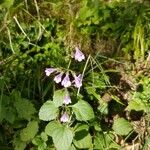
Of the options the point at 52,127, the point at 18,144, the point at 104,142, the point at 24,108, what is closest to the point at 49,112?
the point at 52,127

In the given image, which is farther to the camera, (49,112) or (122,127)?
(122,127)

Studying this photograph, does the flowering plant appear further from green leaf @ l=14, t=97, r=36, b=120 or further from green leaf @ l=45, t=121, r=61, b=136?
green leaf @ l=14, t=97, r=36, b=120

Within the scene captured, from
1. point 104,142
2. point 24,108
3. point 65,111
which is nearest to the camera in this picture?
point 65,111

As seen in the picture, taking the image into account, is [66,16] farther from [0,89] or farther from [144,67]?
[0,89]

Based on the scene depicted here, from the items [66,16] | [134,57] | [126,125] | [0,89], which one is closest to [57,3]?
[66,16]

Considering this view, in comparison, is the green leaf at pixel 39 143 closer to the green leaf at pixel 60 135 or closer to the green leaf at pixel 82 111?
the green leaf at pixel 60 135

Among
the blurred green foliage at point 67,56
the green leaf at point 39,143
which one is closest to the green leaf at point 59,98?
the blurred green foliage at point 67,56

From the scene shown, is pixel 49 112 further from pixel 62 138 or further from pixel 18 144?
pixel 18 144
